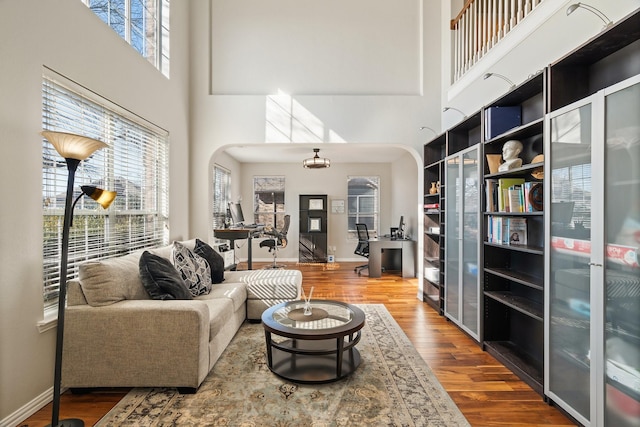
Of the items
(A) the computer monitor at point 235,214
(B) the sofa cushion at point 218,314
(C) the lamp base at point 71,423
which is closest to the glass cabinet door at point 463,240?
(B) the sofa cushion at point 218,314

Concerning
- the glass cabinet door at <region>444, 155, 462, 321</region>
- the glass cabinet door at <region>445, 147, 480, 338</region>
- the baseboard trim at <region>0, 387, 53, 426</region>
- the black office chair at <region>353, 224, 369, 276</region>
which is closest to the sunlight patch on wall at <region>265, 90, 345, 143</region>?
the glass cabinet door at <region>444, 155, 462, 321</region>

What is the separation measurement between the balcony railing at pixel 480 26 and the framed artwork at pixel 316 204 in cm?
431

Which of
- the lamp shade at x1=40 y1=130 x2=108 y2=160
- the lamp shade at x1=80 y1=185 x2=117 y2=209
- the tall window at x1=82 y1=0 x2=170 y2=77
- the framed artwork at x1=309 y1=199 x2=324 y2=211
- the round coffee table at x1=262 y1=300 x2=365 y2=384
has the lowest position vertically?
the round coffee table at x1=262 y1=300 x2=365 y2=384

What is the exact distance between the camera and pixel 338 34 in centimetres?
440

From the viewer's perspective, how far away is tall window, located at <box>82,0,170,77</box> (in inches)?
109

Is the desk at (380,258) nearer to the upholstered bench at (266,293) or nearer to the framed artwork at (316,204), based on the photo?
the framed artwork at (316,204)

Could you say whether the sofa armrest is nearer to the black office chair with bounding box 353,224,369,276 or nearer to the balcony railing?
the balcony railing

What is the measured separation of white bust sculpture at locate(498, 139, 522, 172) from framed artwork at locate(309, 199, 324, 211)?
212 inches

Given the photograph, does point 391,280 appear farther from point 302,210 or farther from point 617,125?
point 617,125

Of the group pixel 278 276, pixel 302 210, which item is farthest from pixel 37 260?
pixel 302 210

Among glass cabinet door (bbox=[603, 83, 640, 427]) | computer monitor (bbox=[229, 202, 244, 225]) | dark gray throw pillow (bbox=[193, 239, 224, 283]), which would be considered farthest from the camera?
computer monitor (bbox=[229, 202, 244, 225])

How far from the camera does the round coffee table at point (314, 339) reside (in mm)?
2152

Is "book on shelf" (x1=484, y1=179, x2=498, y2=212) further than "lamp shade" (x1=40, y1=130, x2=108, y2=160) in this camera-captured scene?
Yes

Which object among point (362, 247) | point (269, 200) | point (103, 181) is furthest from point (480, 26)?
point (269, 200)
